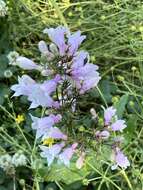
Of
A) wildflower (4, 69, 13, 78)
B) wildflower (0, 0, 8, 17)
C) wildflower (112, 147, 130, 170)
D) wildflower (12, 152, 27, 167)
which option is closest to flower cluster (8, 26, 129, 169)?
wildflower (112, 147, 130, 170)

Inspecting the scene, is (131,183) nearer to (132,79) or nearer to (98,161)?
(98,161)

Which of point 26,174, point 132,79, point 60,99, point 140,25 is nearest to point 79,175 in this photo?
point 26,174

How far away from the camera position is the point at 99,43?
6.48 ft

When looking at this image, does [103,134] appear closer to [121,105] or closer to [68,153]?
[68,153]

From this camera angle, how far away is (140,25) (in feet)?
6.19

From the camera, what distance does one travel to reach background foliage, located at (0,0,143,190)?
1663 mm

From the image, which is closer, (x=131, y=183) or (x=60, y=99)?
(x=60, y=99)

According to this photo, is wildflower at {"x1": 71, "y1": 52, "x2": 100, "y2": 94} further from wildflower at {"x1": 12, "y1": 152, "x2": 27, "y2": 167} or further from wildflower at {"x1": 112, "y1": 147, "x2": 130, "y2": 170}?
wildflower at {"x1": 12, "y1": 152, "x2": 27, "y2": 167}

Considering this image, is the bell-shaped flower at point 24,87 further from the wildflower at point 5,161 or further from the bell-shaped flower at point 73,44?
the wildflower at point 5,161

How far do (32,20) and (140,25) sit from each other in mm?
374

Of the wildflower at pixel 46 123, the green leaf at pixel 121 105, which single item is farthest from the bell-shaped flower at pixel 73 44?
the green leaf at pixel 121 105

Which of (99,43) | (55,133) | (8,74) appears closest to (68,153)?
(55,133)

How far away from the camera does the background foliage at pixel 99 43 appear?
1.66 metres

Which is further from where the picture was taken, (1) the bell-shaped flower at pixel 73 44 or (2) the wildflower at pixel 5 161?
(2) the wildflower at pixel 5 161
